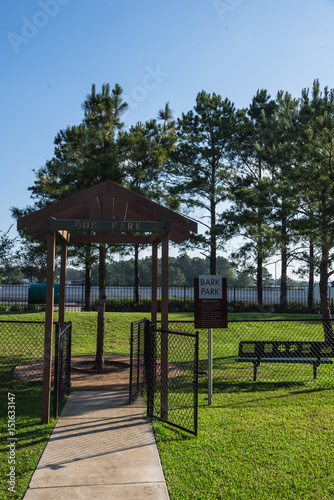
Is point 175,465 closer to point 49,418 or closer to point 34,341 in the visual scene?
point 49,418

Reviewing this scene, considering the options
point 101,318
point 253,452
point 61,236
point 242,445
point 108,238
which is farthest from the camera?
point 101,318

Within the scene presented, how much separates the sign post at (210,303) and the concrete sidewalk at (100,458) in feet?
5.53

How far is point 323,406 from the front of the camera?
7375 millimetres

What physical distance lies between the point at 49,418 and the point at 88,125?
27.7ft

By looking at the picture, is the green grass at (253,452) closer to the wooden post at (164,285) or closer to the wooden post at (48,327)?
the wooden post at (164,285)

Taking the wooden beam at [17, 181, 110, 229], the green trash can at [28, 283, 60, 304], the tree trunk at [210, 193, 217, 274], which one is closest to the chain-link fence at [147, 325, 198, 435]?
the wooden beam at [17, 181, 110, 229]

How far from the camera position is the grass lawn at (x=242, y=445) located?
4.40m

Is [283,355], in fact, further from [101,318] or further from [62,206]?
[62,206]

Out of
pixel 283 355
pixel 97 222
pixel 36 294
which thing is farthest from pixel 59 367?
pixel 36 294

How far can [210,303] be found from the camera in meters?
7.46

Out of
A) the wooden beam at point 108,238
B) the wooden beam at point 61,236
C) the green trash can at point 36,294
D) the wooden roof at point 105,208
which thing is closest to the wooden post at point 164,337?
the wooden roof at point 105,208

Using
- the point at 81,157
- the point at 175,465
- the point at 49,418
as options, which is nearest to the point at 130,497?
the point at 175,465

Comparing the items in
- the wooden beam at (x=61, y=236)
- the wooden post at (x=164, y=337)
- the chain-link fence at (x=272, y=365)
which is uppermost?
the wooden beam at (x=61, y=236)

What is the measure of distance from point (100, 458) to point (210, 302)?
3189 mm
